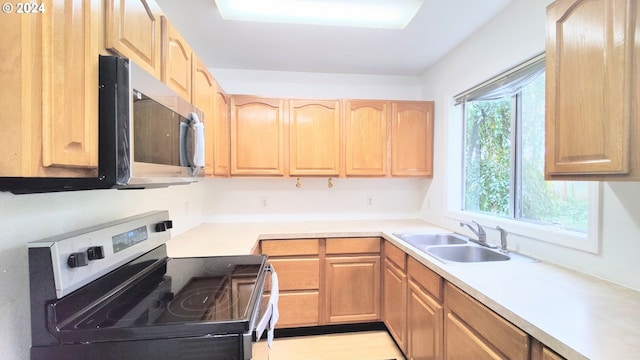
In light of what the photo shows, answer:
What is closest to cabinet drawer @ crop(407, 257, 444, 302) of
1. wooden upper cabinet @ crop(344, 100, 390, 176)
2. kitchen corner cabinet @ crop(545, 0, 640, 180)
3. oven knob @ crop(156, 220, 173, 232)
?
kitchen corner cabinet @ crop(545, 0, 640, 180)

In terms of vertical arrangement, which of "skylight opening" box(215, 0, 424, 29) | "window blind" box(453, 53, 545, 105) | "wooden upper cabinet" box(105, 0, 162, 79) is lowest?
"wooden upper cabinet" box(105, 0, 162, 79)

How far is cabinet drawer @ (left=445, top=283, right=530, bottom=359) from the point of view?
3.18 feet

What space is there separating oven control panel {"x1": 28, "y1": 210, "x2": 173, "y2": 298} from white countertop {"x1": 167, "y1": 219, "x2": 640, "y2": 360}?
1.66 ft

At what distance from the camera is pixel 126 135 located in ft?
2.52

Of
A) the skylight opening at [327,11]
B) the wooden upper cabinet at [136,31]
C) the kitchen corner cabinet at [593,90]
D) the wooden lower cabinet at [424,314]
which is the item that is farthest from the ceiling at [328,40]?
the wooden lower cabinet at [424,314]

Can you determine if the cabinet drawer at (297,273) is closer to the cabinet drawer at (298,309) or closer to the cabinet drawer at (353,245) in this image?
the cabinet drawer at (298,309)

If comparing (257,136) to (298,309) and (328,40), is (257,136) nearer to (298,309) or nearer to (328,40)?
(328,40)

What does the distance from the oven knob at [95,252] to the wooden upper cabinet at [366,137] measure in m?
2.03

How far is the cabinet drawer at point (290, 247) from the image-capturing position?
2344 millimetres

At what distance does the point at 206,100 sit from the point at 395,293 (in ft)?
6.48

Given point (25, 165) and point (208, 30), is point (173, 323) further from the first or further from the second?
point (208, 30)

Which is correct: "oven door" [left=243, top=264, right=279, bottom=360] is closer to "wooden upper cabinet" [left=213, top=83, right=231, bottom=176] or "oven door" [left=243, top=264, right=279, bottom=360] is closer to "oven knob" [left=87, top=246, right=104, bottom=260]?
"oven knob" [left=87, top=246, right=104, bottom=260]

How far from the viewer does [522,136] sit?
1.92m

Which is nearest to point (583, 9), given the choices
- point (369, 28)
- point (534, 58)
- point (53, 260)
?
point (534, 58)
